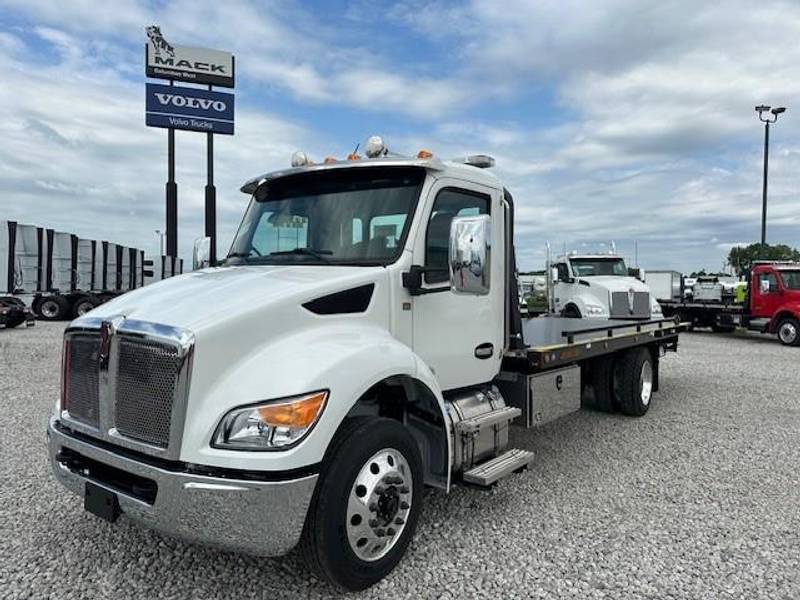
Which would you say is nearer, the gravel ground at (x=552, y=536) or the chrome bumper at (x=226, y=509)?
the chrome bumper at (x=226, y=509)

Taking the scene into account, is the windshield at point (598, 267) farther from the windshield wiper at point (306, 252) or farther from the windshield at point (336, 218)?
the windshield wiper at point (306, 252)

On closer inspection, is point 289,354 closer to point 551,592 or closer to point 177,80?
point 551,592

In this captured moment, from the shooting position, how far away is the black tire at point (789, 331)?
17000 mm

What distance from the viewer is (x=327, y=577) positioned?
3.07 metres

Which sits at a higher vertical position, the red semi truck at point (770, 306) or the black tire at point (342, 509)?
the red semi truck at point (770, 306)

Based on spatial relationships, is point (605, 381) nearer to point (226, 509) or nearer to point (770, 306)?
point (226, 509)

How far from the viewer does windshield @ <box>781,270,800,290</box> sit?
17.6 meters

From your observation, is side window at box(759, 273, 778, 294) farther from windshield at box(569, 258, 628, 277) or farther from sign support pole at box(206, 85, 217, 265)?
sign support pole at box(206, 85, 217, 265)

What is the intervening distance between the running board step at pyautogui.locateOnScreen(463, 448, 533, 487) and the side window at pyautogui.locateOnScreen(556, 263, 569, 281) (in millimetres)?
12632

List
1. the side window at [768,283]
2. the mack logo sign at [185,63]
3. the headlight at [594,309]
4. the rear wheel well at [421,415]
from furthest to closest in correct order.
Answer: the mack logo sign at [185,63], the side window at [768,283], the headlight at [594,309], the rear wheel well at [421,415]

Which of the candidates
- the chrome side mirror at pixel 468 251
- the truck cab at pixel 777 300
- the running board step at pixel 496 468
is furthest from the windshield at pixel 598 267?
the chrome side mirror at pixel 468 251

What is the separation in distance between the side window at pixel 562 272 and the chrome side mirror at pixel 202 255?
1290cm

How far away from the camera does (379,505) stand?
3277 mm

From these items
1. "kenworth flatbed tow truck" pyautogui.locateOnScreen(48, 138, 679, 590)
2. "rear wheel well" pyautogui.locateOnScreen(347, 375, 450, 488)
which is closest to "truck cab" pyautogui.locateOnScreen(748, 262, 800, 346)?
"kenworth flatbed tow truck" pyautogui.locateOnScreen(48, 138, 679, 590)
